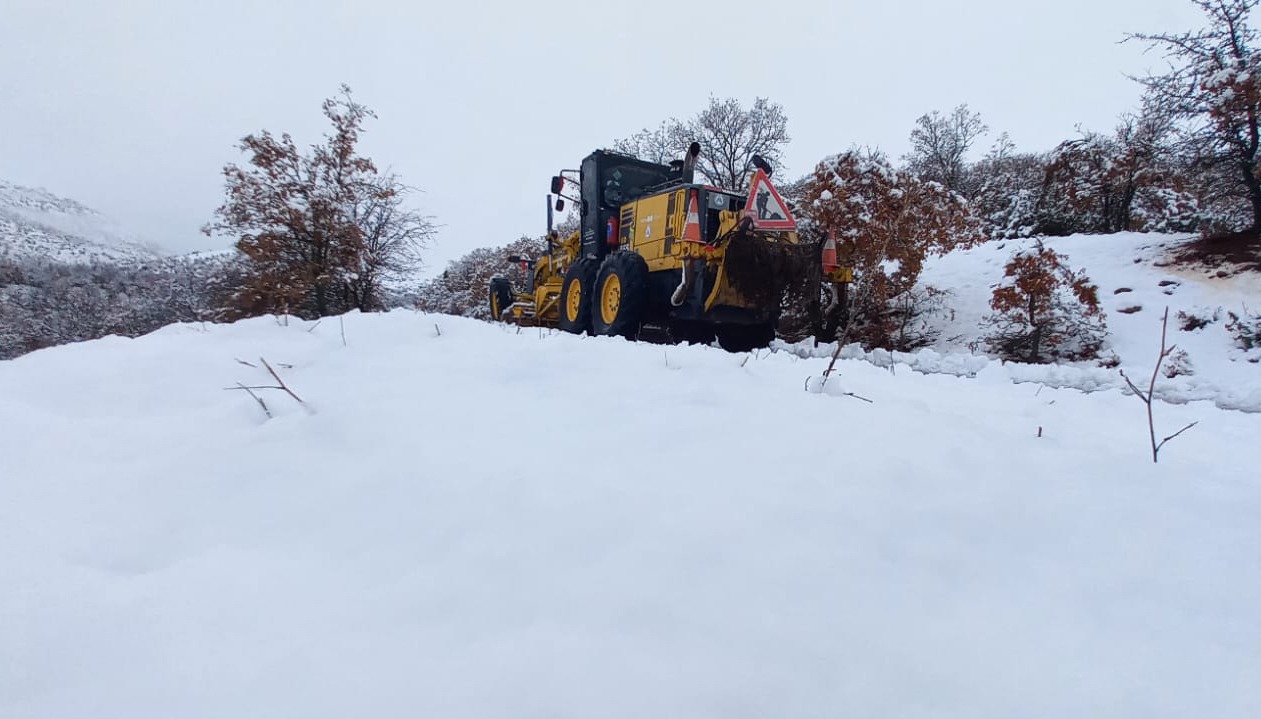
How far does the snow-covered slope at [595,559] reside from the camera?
0.88 meters

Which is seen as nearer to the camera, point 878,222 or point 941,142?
point 878,222

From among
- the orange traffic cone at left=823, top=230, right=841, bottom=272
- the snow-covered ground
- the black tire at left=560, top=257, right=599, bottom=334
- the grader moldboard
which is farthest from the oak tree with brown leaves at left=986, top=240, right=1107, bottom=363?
the black tire at left=560, top=257, right=599, bottom=334

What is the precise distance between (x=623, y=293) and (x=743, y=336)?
6.31 ft

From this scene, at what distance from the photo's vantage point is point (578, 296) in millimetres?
8133

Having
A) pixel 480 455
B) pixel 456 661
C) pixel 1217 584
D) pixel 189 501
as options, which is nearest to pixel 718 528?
pixel 456 661

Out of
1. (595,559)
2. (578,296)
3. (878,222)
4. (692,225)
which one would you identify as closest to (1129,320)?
(878,222)

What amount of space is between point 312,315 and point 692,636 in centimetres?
910

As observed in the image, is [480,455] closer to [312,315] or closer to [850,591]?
[850,591]

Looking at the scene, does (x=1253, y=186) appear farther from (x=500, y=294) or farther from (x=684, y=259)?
(x=500, y=294)

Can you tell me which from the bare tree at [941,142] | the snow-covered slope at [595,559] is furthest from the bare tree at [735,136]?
the snow-covered slope at [595,559]

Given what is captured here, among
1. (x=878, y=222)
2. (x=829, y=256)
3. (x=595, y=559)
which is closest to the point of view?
(x=595, y=559)

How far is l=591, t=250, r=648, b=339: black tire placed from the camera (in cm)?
670

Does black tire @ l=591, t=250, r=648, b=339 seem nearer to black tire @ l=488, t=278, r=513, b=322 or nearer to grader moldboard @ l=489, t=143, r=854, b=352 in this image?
grader moldboard @ l=489, t=143, r=854, b=352

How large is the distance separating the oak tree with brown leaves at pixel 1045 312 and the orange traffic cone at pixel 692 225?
473cm
